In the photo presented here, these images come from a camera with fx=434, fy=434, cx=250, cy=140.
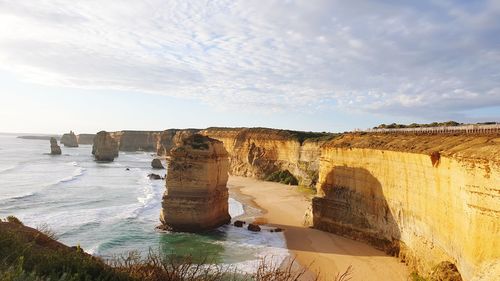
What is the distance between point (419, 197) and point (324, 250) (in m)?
6.92

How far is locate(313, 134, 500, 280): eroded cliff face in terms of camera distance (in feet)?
44.9

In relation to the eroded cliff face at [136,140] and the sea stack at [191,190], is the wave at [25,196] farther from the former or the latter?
the eroded cliff face at [136,140]

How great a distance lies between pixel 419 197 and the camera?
67.5ft

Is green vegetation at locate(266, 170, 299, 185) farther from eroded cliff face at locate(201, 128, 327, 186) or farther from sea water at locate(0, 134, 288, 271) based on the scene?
sea water at locate(0, 134, 288, 271)

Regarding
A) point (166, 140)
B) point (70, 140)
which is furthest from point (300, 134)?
point (70, 140)

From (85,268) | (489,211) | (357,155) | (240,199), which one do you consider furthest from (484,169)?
(240,199)

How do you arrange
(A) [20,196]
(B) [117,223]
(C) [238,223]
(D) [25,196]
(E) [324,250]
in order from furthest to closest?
1. (D) [25,196]
2. (A) [20,196]
3. (C) [238,223]
4. (B) [117,223]
5. (E) [324,250]

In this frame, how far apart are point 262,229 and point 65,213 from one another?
1523cm

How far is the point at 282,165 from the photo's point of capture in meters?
64.4

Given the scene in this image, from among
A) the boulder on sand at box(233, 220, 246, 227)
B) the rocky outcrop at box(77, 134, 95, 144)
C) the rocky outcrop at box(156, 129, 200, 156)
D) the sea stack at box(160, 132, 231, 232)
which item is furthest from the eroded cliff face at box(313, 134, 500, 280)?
the rocky outcrop at box(77, 134, 95, 144)

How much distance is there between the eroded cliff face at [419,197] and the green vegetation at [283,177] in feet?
87.7

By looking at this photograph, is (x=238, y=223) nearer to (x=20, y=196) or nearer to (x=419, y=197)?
(x=419, y=197)

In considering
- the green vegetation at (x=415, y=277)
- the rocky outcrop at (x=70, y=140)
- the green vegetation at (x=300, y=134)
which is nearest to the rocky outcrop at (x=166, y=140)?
the green vegetation at (x=300, y=134)

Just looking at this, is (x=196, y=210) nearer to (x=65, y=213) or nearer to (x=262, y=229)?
(x=262, y=229)
